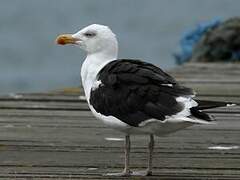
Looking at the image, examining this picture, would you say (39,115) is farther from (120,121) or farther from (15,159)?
(120,121)

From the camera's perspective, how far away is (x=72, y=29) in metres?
28.7

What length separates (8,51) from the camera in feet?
91.2

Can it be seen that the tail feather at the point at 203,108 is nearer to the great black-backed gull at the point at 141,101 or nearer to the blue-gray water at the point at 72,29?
the great black-backed gull at the point at 141,101

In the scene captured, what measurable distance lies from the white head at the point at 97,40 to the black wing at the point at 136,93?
0.39 metres

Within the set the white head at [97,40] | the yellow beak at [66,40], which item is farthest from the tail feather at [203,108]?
the yellow beak at [66,40]

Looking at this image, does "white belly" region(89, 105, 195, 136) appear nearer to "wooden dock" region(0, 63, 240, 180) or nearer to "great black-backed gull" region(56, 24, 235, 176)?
"great black-backed gull" region(56, 24, 235, 176)

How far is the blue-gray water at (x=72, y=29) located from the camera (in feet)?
80.5

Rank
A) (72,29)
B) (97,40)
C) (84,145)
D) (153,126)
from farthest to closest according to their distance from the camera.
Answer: (72,29) → (84,145) → (97,40) → (153,126)

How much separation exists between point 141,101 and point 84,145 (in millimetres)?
1146

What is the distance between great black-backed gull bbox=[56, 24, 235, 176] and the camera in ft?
16.6

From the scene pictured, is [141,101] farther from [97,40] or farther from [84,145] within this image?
[84,145]

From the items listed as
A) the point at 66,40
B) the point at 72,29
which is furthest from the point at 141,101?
the point at 72,29

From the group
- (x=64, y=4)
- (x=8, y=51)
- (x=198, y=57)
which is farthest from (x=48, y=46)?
(x=198, y=57)

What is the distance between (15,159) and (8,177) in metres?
0.55
